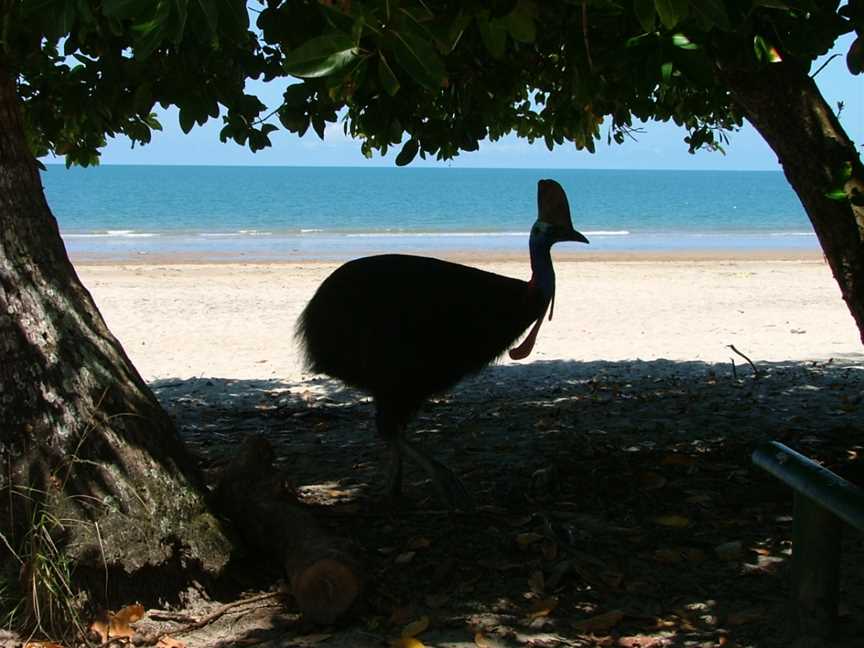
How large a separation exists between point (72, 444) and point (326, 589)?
1.05m

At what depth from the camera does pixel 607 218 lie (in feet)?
168

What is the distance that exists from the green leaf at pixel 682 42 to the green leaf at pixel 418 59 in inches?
34.4

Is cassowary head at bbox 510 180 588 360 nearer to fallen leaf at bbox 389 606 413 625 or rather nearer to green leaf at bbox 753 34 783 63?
green leaf at bbox 753 34 783 63

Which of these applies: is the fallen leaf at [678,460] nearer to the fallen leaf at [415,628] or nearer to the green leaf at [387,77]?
the fallen leaf at [415,628]

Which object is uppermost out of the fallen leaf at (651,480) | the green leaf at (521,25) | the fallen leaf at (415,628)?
the green leaf at (521,25)

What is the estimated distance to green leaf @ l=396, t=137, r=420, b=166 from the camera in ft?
17.5

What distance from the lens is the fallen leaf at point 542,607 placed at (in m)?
3.59

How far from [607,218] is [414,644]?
49.2m

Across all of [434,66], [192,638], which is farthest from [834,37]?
[192,638]

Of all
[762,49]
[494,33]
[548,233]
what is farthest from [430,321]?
[494,33]

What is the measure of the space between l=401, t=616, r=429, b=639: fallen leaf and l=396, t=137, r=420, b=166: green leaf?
2.60 metres

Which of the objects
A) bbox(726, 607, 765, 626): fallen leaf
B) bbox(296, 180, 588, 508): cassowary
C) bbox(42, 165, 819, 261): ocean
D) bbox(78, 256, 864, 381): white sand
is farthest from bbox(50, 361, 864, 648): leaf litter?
bbox(42, 165, 819, 261): ocean

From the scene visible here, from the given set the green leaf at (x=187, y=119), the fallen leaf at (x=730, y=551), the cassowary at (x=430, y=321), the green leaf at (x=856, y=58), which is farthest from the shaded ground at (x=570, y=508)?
the green leaf at (x=187, y=119)

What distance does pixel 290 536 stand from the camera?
3.79 m
